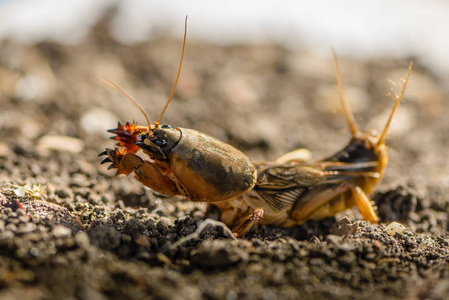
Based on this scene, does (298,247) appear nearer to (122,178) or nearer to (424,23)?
(122,178)

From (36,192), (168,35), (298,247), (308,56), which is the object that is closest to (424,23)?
(308,56)

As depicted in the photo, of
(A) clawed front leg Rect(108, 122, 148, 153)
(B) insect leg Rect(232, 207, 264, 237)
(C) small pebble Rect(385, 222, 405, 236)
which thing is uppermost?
(A) clawed front leg Rect(108, 122, 148, 153)

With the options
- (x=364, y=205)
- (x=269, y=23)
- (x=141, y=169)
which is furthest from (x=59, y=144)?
(x=269, y=23)

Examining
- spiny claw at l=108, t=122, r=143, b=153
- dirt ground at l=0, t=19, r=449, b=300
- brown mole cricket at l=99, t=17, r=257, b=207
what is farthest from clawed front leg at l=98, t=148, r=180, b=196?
dirt ground at l=0, t=19, r=449, b=300

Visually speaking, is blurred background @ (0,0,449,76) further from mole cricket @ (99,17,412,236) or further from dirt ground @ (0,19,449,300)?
mole cricket @ (99,17,412,236)

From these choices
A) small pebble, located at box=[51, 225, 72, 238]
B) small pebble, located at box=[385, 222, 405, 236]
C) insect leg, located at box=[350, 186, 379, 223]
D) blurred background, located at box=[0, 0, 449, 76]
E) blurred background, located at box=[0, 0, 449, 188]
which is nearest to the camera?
small pebble, located at box=[51, 225, 72, 238]

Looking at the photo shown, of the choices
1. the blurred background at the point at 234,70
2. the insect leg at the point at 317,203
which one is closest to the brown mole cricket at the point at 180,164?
the insect leg at the point at 317,203

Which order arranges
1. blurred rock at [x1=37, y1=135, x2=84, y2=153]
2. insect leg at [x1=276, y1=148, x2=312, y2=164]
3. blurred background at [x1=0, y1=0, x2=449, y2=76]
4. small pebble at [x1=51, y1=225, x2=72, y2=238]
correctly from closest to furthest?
small pebble at [x1=51, y1=225, x2=72, y2=238], insect leg at [x1=276, y1=148, x2=312, y2=164], blurred rock at [x1=37, y1=135, x2=84, y2=153], blurred background at [x1=0, y1=0, x2=449, y2=76]
